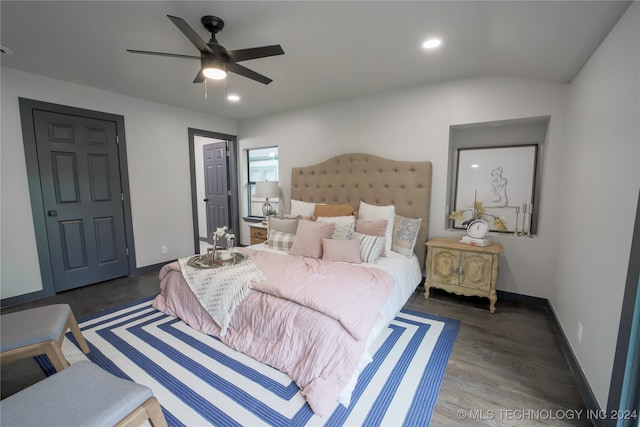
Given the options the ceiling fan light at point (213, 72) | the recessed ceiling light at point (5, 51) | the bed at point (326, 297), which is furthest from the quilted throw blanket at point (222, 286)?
the recessed ceiling light at point (5, 51)

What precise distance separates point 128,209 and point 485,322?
15.0 ft

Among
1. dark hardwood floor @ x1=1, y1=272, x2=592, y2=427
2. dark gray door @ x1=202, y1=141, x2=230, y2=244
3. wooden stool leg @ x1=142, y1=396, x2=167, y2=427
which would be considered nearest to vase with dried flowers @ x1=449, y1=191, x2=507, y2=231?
dark hardwood floor @ x1=1, y1=272, x2=592, y2=427

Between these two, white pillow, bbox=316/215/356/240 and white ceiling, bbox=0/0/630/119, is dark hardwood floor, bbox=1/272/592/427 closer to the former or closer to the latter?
white pillow, bbox=316/215/356/240

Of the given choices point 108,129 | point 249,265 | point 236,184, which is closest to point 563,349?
point 249,265

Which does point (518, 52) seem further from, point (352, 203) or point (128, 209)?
point (128, 209)

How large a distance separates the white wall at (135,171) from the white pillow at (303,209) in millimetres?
1863

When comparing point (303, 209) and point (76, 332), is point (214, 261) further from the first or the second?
point (303, 209)

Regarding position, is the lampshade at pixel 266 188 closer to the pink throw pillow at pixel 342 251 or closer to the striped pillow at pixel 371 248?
the pink throw pillow at pixel 342 251

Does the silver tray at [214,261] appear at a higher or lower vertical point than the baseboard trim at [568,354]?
higher

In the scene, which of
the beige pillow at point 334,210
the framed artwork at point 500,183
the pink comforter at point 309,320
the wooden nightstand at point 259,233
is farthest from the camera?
the wooden nightstand at point 259,233

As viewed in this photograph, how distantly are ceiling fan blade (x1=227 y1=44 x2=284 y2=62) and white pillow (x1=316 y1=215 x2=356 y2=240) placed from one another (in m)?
1.76

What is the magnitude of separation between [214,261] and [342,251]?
126 centimetres

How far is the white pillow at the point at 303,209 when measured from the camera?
12.5ft

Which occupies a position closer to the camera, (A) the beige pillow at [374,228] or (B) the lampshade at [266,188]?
(A) the beige pillow at [374,228]
